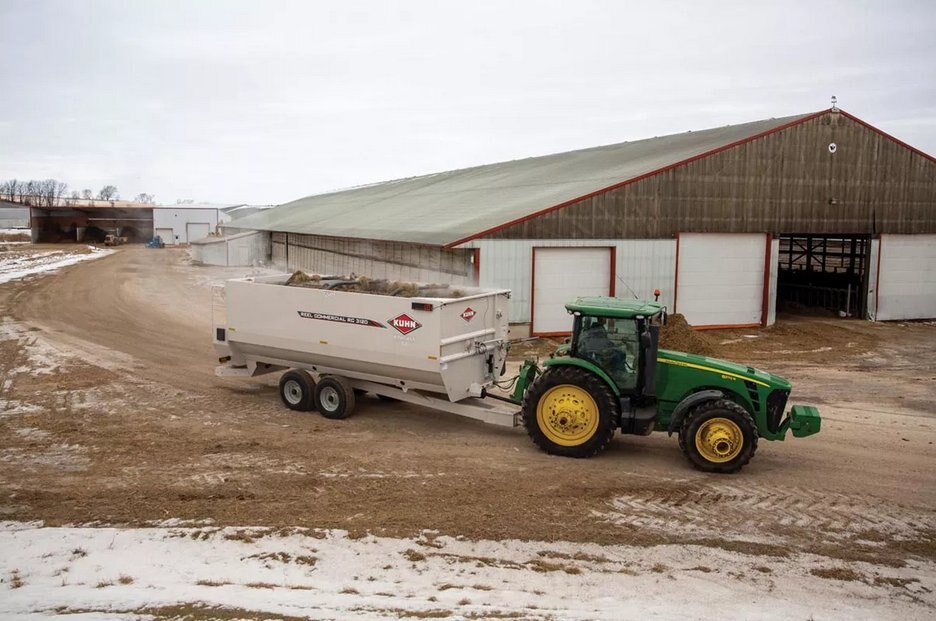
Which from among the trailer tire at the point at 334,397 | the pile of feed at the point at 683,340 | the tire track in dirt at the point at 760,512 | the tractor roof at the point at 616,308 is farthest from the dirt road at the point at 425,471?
the pile of feed at the point at 683,340

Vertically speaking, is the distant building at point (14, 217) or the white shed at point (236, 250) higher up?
the distant building at point (14, 217)

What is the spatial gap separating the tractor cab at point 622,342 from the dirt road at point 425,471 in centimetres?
115

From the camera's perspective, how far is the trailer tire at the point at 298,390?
1292cm

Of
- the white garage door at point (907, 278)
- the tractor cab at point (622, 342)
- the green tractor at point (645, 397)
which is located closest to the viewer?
the green tractor at point (645, 397)

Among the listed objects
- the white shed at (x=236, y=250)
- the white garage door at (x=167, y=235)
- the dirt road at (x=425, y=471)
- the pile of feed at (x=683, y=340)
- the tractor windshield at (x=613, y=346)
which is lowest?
the dirt road at (x=425, y=471)

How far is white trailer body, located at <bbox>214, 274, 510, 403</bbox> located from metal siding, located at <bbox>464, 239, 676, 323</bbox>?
23.9 feet

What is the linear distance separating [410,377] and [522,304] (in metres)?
9.18

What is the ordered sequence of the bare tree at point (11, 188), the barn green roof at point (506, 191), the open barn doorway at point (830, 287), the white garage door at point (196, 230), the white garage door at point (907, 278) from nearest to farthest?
the barn green roof at point (506, 191)
the white garage door at point (907, 278)
the open barn doorway at point (830, 287)
the white garage door at point (196, 230)
the bare tree at point (11, 188)

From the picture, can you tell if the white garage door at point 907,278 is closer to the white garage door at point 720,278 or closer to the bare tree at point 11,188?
the white garage door at point 720,278

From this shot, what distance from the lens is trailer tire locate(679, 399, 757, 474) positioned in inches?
376

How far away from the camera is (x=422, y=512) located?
28.1 feet

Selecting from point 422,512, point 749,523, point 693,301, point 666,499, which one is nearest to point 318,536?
point 422,512

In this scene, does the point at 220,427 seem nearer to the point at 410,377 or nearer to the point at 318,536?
the point at 410,377

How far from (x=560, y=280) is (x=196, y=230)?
64.2 m
